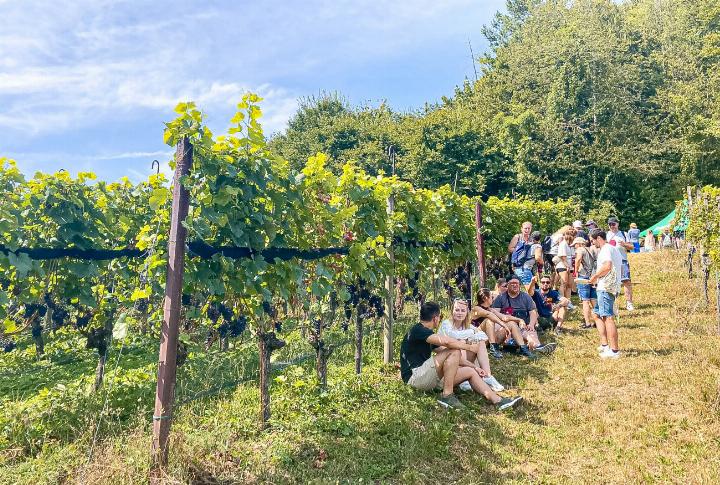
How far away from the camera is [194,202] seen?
132 inches

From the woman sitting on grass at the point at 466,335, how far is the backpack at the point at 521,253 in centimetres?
291

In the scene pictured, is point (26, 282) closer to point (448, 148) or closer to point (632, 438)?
point (632, 438)

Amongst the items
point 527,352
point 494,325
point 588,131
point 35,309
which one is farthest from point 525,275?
point 588,131

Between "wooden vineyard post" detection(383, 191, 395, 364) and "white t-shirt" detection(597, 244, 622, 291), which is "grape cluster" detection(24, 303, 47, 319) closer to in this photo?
"wooden vineyard post" detection(383, 191, 395, 364)

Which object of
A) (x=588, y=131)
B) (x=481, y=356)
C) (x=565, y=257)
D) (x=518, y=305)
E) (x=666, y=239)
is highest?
(x=588, y=131)

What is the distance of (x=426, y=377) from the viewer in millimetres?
5023

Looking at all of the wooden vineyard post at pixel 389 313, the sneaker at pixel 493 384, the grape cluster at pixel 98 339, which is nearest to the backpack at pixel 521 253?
the wooden vineyard post at pixel 389 313

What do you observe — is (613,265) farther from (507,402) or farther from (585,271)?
(507,402)

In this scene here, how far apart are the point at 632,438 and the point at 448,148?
22113 mm

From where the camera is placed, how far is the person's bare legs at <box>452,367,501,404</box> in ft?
16.4

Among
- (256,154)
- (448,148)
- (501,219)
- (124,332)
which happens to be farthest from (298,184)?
(448,148)

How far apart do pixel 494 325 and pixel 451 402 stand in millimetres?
2193

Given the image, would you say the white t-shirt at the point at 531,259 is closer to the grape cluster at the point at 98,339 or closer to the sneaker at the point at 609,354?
the sneaker at the point at 609,354

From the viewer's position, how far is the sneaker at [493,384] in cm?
532
